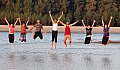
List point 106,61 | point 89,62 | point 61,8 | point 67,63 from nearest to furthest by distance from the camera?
point 67,63, point 89,62, point 106,61, point 61,8

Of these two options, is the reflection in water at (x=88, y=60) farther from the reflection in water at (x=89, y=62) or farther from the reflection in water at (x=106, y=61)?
the reflection in water at (x=106, y=61)

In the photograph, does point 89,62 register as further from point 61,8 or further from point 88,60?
point 61,8

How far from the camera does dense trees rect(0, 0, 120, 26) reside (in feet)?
196

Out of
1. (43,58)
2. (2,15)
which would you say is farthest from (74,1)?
(43,58)

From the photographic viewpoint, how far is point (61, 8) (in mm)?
67125

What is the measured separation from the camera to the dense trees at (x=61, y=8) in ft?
196

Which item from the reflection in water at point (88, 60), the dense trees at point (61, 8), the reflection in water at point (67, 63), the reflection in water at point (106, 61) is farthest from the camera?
the dense trees at point (61, 8)

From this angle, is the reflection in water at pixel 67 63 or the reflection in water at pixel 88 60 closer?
the reflection in water at pixel 67 63

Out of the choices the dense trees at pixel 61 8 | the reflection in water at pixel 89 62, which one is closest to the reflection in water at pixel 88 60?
the reflection in water at pixel 89 62

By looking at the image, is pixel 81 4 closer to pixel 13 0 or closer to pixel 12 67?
pixel 13 0

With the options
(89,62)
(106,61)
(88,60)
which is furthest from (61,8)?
(89,62)

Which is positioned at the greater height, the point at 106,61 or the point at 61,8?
the point at 61,8

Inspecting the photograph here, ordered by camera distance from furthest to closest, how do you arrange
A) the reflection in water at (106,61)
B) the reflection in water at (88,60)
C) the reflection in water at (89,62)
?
the reflection in water at (88,60), the reflection in water at (106,61), the reflection in water at (89,62)

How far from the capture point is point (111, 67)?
38.1 ft
